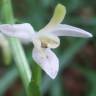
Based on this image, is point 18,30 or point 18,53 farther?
point 18,53

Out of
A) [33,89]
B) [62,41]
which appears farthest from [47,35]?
[62,41]

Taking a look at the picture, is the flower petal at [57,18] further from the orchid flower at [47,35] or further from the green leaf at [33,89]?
the green leaf at [33,89]

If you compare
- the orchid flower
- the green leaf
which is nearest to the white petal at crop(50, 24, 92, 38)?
the orchid flower

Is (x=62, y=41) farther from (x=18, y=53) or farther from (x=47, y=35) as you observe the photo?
(x=47, y=35)

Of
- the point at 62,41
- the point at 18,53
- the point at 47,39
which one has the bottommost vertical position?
the point at 62,41

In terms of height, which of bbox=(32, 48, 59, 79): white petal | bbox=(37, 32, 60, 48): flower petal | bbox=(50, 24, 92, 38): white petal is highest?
bbox=(50, 24, 92, 38): white petal

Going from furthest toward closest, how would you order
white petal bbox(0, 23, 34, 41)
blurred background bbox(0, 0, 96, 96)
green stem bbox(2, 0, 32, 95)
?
1. blurred background bbox(0, 0, 96, 96)
2. green stem bbox(2, 0, 32, 95)
3. white petal bbox(0, 23, 34, 41)

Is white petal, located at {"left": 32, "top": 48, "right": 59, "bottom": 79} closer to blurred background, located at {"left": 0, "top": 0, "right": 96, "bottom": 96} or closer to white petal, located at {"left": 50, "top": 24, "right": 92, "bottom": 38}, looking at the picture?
white petal, located at {"left": 50, "top": 24, "right": 92, "bottom": 38}

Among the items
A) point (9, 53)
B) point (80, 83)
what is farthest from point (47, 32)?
point (80, 83)

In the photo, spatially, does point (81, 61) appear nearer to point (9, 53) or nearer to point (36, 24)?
point (36, 24)
